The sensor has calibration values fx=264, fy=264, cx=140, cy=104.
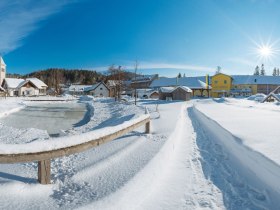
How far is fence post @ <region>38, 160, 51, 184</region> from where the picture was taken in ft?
15.7

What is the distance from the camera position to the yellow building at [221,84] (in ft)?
236

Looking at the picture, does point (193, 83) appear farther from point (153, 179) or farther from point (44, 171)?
point (44, 171)

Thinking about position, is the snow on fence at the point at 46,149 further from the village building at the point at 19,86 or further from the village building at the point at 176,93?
the village building at the point at 19,86

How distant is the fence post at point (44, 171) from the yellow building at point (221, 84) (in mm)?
70801

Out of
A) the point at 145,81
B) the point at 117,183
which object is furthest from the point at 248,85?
the point at 117,183

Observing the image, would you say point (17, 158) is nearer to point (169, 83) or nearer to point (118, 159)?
point (118, 159)

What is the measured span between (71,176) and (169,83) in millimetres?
69637

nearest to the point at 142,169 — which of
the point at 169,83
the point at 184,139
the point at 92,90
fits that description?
the point at 184,139

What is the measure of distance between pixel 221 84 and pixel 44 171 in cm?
7185

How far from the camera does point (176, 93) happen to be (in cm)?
5034

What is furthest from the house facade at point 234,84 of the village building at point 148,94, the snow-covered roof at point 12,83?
the snow-covered roof at point 12,83

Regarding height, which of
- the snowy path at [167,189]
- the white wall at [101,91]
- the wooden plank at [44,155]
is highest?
the white wall at [101,91]

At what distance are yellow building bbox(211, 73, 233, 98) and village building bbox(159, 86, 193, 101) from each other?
79.7 ft

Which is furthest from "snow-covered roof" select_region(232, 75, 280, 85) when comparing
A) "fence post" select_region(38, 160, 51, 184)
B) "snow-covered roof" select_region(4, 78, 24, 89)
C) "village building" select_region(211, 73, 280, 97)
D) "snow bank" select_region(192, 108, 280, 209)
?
"fence post" select_region(38, 160, 51, 184)
